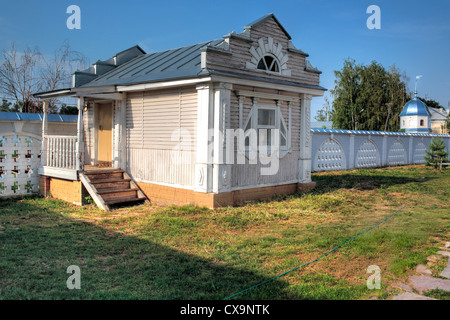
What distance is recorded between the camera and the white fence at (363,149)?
1811cm

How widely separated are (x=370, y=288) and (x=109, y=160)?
391 inches

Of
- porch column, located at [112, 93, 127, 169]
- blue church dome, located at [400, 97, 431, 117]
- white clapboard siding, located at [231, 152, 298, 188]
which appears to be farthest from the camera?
blue church dome, located at [400, 97, 431, 117]

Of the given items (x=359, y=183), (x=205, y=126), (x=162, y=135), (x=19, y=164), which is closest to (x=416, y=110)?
(x=359, y=183)

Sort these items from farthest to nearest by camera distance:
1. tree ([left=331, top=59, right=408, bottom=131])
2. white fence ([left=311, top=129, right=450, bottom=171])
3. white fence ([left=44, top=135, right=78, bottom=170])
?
tree ([left=331, top=59, right=408, bottom=131]), white fence ([left=311, top=129, right=450, bottom=171]), white fence ([left=44, top=135, right=78, bottom=170])

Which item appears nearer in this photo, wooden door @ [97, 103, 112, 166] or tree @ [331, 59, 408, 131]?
wooden door @ [97, 103, 112, 166]

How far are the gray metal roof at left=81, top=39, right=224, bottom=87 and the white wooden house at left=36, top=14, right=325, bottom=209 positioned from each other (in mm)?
64

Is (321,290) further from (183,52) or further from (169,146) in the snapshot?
(183,52)

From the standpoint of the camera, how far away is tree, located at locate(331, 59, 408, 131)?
48.6 meters

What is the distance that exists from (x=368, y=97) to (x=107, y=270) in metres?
48.6

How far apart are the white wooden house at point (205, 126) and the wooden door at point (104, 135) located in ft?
0.11

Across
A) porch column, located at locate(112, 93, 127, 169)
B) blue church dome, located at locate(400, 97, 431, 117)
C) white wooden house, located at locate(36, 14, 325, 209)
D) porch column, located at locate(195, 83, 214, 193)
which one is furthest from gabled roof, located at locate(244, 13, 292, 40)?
blue church dome, located at locate(400, 97, 431, 117)

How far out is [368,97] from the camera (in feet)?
160

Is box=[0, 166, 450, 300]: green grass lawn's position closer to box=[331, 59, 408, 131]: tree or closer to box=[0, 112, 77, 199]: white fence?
box=[0, 112, 77, 199]: white fence
